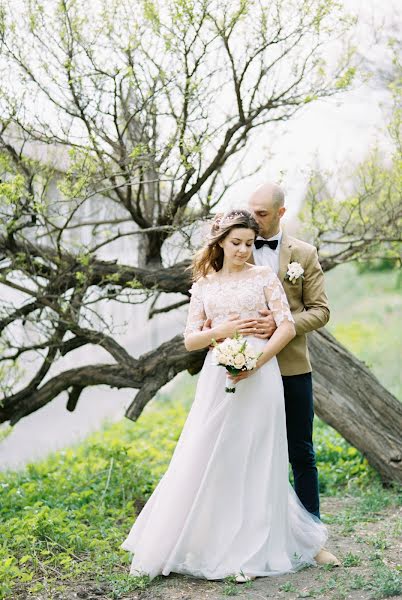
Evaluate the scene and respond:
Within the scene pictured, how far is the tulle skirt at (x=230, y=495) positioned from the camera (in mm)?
4367

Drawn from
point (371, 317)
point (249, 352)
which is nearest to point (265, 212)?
point (249, 352)

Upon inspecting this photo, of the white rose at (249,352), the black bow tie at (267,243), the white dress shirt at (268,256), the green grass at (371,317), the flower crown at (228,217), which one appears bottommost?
the green grass at (371,317)

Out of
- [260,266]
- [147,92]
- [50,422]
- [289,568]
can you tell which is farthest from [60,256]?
[50,422]

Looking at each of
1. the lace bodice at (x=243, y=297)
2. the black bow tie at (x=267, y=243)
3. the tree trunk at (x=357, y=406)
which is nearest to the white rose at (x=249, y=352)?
the lace bodice at (x=243, y=297)

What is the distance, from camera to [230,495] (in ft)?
14.5

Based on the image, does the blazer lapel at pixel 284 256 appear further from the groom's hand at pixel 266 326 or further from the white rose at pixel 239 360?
the white rose at pixel 239 360

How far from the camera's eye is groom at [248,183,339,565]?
4.64m

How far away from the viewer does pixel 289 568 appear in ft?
14.3

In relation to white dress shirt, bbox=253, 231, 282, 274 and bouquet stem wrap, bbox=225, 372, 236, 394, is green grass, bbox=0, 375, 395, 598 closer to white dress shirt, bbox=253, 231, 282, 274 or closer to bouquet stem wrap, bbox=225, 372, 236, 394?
bouquet stem wrap, bbox=225, 372, 236, 394

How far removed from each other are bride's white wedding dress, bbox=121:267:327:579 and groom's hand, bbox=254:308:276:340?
4cm

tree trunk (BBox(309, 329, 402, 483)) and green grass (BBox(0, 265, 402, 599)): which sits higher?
tree trunk (BBox(309, 329, 402, 483))

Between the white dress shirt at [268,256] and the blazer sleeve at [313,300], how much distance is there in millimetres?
188

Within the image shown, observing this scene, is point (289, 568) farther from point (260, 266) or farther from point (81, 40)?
point (81, 40)

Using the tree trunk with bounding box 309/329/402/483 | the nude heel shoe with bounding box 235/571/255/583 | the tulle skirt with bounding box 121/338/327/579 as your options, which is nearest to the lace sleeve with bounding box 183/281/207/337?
the tulle skirt with bounding box 121/338/327/579
